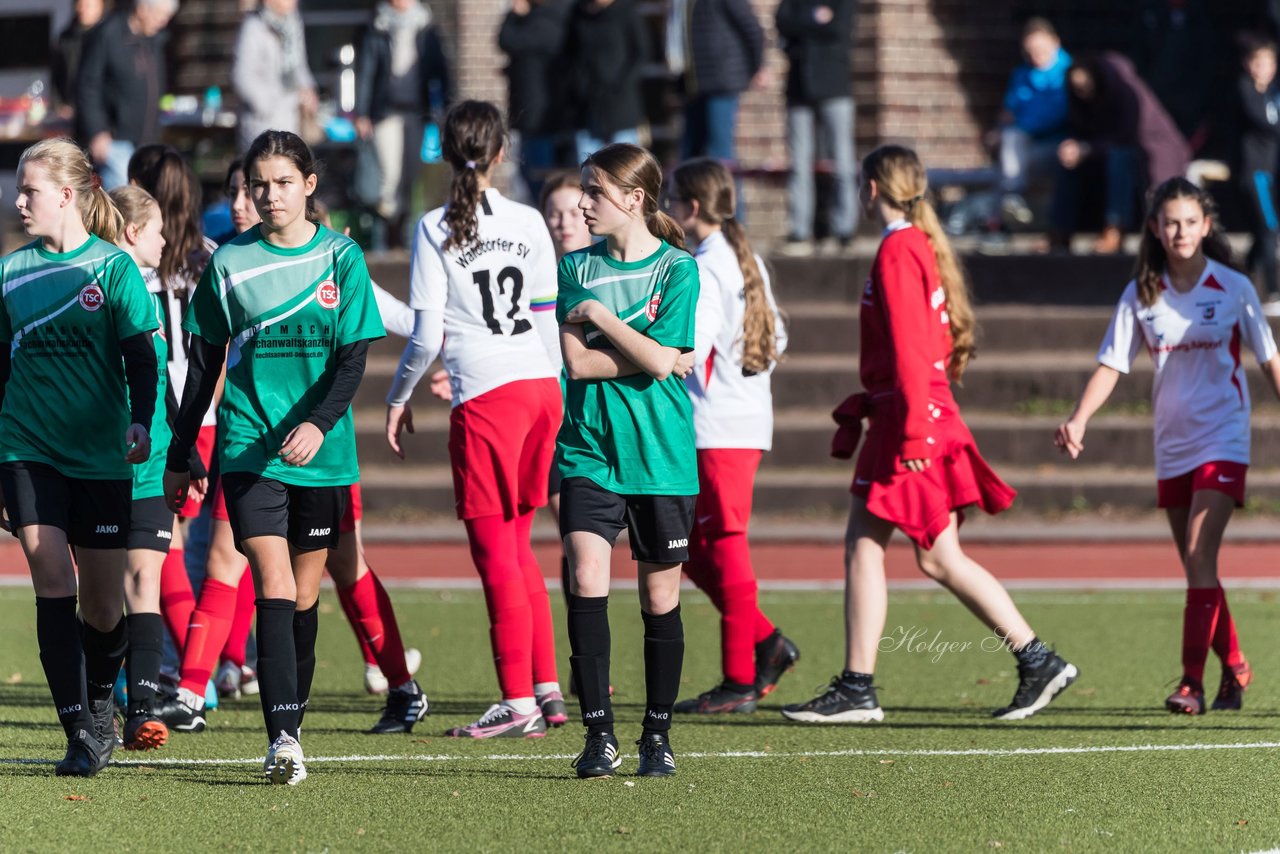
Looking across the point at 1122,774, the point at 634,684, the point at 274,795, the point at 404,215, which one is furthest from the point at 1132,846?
the point at 404,215

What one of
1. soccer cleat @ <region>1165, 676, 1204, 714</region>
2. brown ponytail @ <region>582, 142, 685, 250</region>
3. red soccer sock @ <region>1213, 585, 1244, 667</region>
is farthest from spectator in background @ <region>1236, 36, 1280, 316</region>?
brown ponytail @ <region>582, 142, 685, 250</region>

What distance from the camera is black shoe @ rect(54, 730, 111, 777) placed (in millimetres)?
5977

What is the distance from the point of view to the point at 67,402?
5992 mm

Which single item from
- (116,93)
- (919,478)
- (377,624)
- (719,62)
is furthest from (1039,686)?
(116,93)

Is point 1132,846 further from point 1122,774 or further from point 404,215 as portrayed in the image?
point 404,215

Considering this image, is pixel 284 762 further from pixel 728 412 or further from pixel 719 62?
pixel 719 62

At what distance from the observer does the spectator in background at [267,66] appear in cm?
1656

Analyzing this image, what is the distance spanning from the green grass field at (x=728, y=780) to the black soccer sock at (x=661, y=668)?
0.20 m

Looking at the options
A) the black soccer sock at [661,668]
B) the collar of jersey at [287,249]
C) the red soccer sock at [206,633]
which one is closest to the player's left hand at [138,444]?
the collar of jersey at [287,249]

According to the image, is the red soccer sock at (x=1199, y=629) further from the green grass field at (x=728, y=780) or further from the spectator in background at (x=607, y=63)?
the spectator in background at (x=607, y=63)

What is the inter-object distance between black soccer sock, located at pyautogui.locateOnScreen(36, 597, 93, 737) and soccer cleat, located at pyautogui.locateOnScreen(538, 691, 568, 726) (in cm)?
178

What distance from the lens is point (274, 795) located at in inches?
225

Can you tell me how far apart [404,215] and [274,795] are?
40.3 ft

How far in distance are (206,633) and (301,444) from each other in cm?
168
